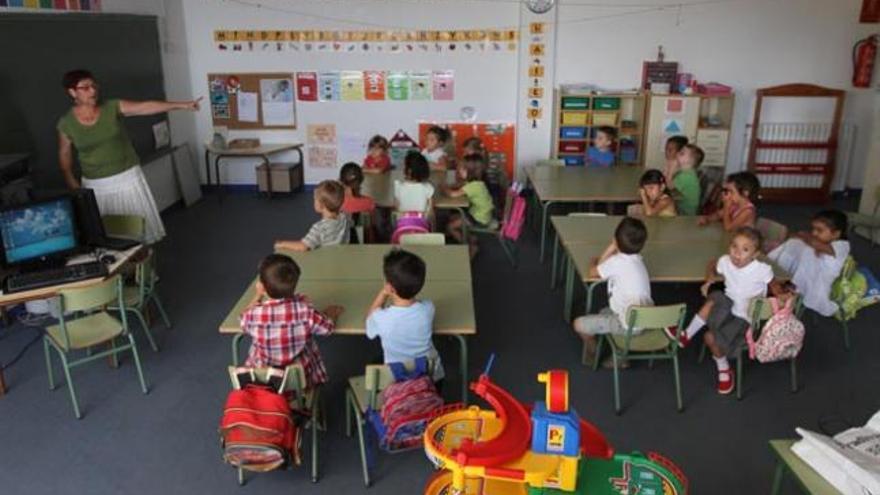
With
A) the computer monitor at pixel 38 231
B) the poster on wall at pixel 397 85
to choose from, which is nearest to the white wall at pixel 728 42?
the poster on wall at pixel 397 85

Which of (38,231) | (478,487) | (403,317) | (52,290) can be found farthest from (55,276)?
(478,487)

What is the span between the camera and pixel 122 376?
415cm

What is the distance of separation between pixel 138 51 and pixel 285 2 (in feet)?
5.63

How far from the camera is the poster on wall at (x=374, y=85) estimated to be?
7.90 meters

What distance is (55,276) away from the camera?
12.4 ft

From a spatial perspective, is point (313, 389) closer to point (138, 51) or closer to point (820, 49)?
point (138, 51)

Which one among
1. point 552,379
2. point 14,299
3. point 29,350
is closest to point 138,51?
point 29,350

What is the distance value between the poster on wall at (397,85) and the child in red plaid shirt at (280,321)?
5044 millimetres

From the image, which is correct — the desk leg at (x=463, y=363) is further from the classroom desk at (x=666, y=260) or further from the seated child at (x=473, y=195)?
the seated child at (x=473, y=195)

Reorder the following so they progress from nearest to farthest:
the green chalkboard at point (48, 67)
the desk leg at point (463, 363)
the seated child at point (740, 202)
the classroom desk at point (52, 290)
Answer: the desk leg at point (463, 363) < the classroom desk at point (52, 290) < the seated child at point (740, 202) < the green chalkboard at point (48, 67)

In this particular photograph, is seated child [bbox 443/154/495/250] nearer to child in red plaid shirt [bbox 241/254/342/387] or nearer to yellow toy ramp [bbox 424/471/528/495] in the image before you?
child in red plaid shirt [bbox 241/254/342/387]

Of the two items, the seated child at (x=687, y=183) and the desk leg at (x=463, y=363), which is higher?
the seated child at (x=687, y=183)

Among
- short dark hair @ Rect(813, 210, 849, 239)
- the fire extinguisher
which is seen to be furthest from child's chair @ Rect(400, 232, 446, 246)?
the fire extinguisher

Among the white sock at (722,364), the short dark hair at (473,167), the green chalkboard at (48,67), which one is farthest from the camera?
the short dark hair at (473,167)
